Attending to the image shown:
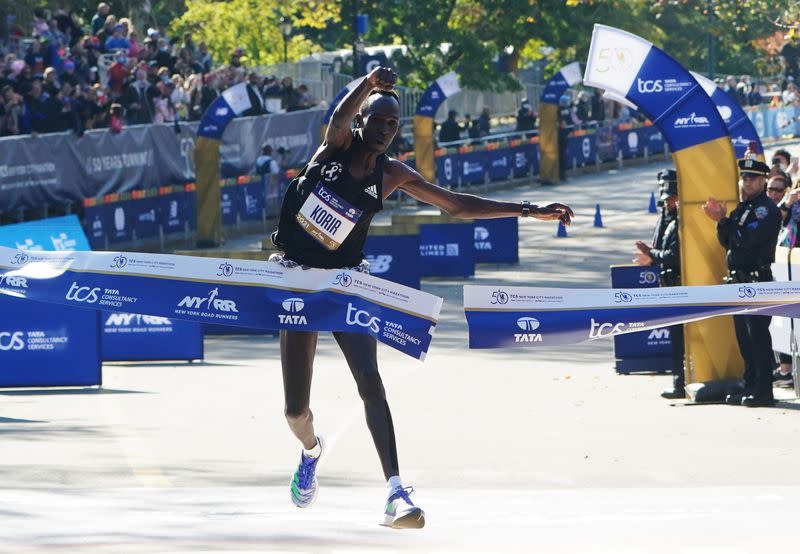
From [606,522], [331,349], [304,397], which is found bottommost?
[331,349]

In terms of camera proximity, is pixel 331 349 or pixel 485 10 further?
pixel 485 10

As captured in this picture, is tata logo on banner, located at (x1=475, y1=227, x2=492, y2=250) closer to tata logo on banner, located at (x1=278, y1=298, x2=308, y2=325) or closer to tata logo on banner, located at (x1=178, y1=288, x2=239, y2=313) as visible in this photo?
tata logo on banner, located at (x1=178, y1=288, x2=239, y2=313)

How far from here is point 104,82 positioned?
3100 centimetres

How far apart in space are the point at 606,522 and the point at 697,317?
8.33 feet

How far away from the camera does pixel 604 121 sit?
48188mm

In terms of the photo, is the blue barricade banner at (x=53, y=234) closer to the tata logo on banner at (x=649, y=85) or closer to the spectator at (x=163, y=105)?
the tata logo on banner at (x=649, y=85)

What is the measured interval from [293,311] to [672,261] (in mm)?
6501

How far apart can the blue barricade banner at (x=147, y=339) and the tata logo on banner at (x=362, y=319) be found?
8700 mm

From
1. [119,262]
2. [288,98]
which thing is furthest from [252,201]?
[119,262]

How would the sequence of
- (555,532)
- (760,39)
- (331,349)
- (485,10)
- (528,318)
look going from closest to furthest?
1. (555,532)
2. (528,318)
3. (331,349)
4. (485,10)
5. (760,39)

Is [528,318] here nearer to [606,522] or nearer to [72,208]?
[606,522]

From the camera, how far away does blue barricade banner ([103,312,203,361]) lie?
53.7 ft

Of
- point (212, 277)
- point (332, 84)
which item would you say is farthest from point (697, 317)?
point (332, 84)

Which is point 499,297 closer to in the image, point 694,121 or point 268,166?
point 694,121
